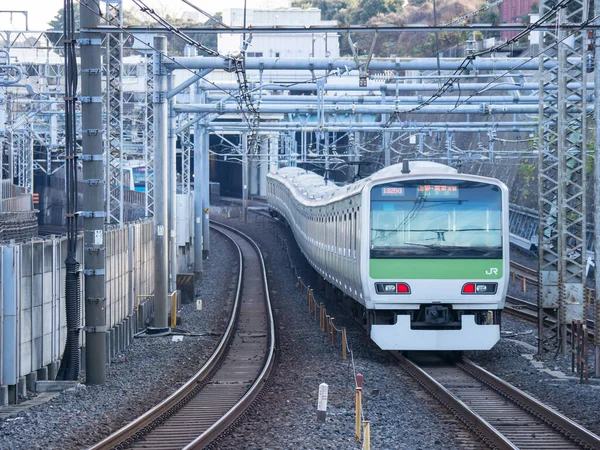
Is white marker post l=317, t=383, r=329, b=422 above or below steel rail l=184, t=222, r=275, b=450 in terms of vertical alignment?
above

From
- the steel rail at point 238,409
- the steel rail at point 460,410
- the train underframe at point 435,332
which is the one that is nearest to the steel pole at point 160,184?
the steel rail at point 238,409

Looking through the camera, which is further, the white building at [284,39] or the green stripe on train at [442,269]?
the white building at [284,39]

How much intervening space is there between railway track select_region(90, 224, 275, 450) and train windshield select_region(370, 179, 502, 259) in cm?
269

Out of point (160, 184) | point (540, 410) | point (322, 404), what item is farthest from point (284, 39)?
point (322, 404)

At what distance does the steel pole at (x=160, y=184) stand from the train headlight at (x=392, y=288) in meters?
5.84

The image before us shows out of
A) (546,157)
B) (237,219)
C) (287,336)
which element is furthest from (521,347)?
(237,219)

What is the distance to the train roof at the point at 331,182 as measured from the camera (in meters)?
15.4

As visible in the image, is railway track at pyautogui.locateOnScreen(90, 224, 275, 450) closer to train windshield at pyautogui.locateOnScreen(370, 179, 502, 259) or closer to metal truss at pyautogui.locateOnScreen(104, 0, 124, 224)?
train windshield at pyautogui.locateOnScreen(370, 179, 502, 259)

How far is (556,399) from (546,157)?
5470mm

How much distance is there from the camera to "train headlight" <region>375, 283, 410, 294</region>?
Answer: 47.1 ft

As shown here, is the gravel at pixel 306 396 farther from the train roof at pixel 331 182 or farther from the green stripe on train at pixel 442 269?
the train roof at pixel 331 182

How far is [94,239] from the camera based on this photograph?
12570 mm

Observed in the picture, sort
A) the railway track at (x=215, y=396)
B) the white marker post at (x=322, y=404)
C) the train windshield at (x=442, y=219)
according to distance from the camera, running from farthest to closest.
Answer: the train windshield at (x=442, y=219) → the white marker post at (x=322, y=404) → the railway track at (x=215, y=396)

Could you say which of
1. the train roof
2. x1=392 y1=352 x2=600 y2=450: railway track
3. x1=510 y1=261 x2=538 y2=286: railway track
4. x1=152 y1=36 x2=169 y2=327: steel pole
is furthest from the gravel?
x1=510 y1=261 x2=538 y2=286: railway track
